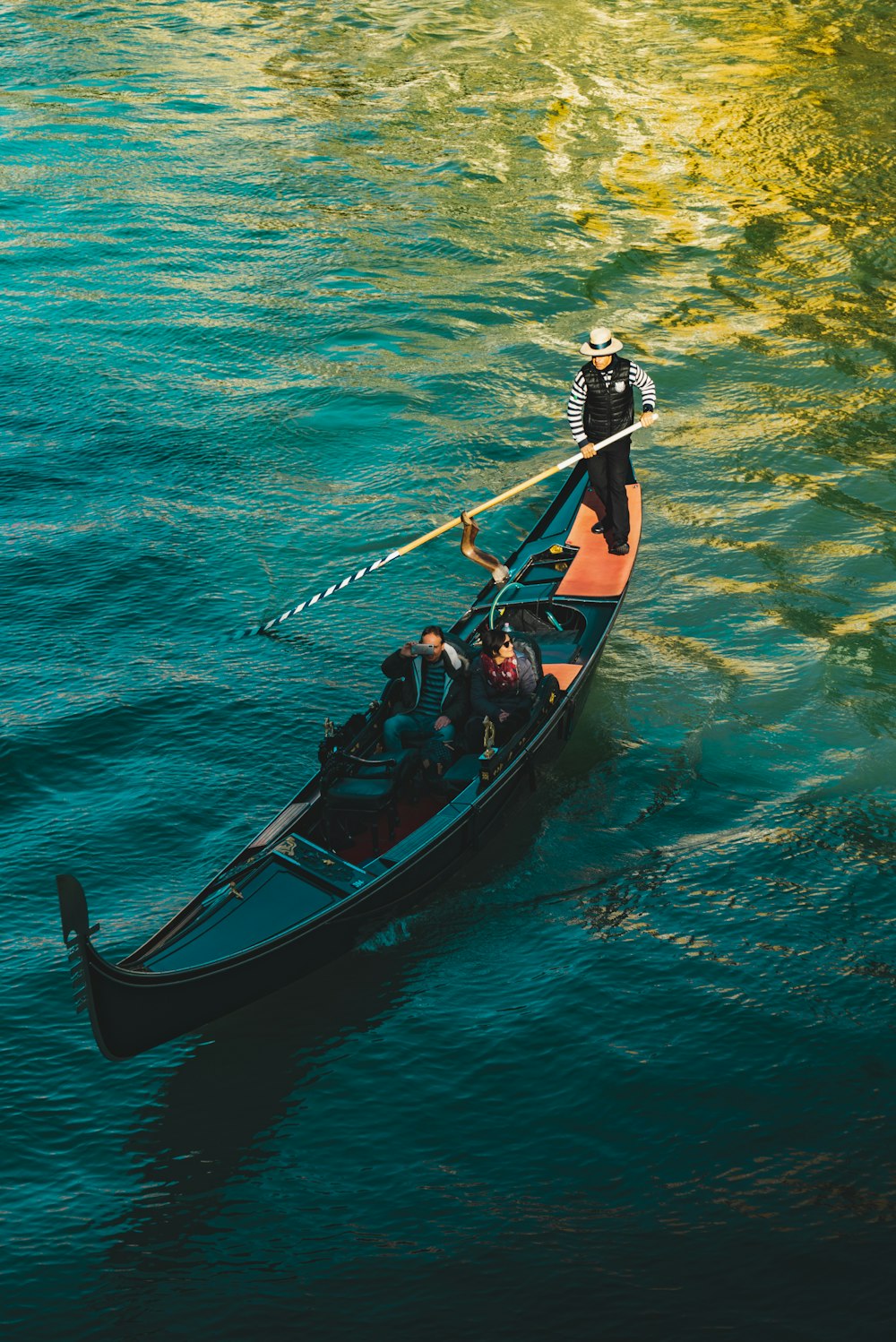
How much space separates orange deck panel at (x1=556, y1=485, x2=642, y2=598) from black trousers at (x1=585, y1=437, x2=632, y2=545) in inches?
5.8

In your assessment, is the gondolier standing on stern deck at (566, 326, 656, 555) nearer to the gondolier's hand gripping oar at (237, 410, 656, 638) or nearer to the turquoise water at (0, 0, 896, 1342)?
the gondolier's hand gripping oar at (237, 410, 656, 638)

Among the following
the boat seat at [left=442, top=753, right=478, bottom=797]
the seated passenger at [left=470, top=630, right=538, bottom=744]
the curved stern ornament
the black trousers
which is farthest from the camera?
the black trousers

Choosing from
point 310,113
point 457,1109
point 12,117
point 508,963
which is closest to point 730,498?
point 508,963

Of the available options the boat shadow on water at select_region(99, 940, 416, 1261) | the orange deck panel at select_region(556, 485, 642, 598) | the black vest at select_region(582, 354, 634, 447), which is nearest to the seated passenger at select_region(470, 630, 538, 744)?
the boat shadow on water at select_region(99, 940, 416, 1261)

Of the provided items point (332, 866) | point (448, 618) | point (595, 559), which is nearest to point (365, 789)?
point (332, 866)

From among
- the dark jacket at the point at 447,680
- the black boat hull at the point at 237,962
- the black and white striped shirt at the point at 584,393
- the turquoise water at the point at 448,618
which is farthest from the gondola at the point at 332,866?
the black and white striped shirt at the point at 584,393

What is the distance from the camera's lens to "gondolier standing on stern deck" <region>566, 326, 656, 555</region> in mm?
10148

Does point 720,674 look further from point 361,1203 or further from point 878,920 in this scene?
point 361,1203

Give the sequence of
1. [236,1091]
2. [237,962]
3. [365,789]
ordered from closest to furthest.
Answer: [237,962] → [236,1091] → [365,789]

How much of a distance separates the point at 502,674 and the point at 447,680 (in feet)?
1.18

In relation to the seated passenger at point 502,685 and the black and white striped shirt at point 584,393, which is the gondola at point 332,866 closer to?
the seated passenger at point 502,685

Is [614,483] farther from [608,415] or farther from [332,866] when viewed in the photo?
[332,866]

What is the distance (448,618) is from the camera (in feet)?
36.6

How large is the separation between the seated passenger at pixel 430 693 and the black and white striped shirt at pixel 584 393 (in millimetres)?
2656
